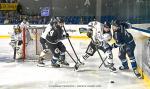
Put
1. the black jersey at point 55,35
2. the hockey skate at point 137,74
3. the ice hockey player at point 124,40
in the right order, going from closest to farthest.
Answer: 1. the hockey skate at point 137,74
2. the ice hockey player at point 124,40
3. the black jersey at point 55,35

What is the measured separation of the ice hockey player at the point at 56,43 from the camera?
647cm

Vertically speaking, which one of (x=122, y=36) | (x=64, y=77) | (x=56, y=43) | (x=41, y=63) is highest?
(x=122, y=36)

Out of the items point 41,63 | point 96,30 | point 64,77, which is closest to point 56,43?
point 41,63

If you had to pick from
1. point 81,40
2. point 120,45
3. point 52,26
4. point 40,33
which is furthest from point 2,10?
point 120,45

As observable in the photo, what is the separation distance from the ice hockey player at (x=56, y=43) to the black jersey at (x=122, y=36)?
1098 millimetres

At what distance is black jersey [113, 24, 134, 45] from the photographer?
5629 mm

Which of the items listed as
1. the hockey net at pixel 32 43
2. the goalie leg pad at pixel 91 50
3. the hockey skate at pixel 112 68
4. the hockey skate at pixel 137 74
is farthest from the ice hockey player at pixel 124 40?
the hockey net at pixel 32 43

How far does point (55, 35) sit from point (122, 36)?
1.30 m

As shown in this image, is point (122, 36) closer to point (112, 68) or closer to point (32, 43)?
point (112, 68)

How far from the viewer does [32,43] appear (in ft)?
24.1

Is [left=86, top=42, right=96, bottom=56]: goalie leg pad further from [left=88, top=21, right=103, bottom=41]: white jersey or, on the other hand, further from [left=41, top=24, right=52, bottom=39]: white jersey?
[left=41, top=24, right=52, bottom=39]: white jersey

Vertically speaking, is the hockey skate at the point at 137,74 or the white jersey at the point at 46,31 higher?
the white jersey at the point at 46,31

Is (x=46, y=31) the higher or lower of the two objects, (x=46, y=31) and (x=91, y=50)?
the higher

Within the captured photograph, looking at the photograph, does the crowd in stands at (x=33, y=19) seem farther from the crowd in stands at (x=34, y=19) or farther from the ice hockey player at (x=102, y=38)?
the ice hockey player at (x=102, y=38)
